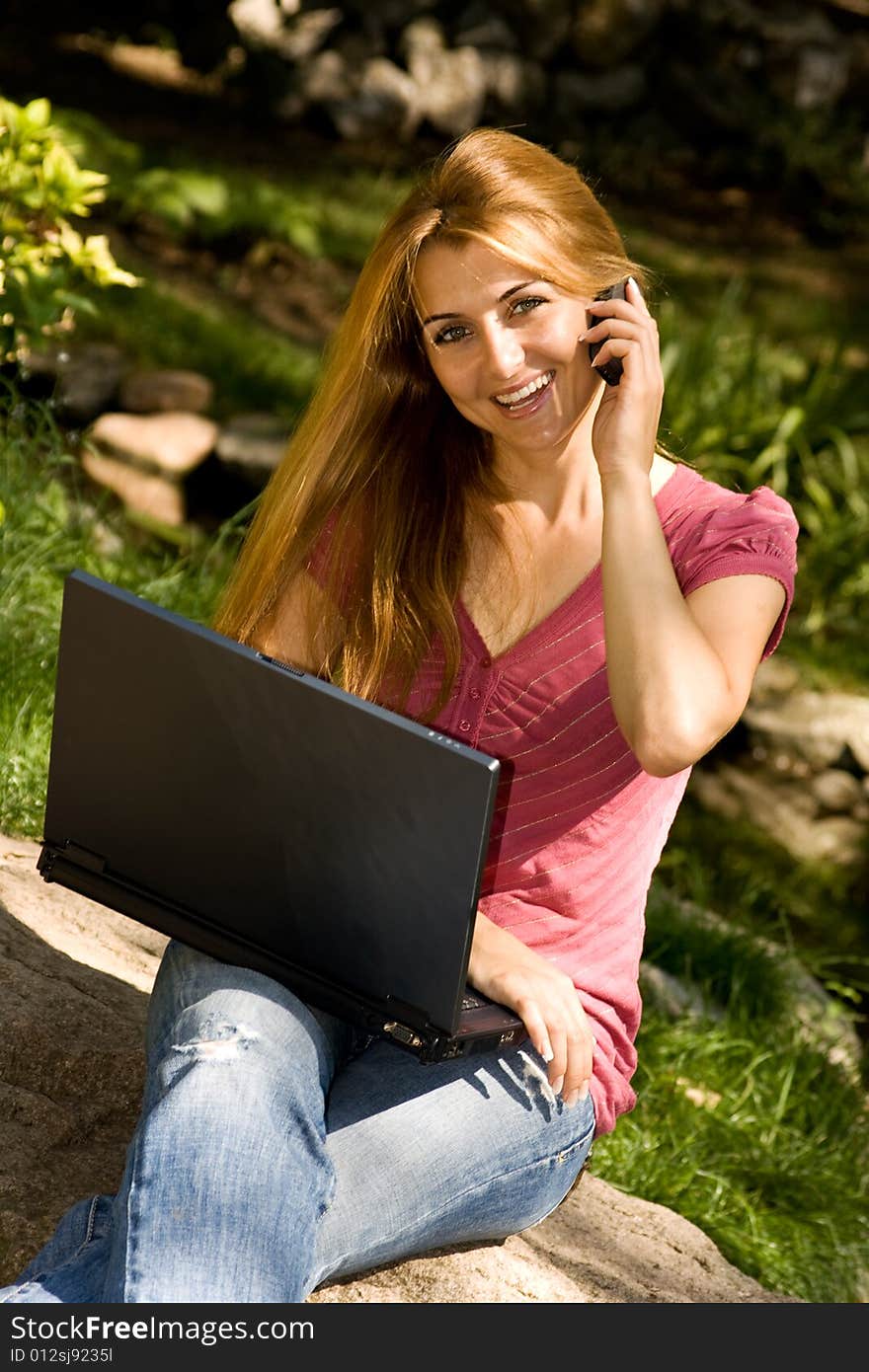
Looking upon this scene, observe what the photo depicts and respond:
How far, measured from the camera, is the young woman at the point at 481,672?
187 centimetres

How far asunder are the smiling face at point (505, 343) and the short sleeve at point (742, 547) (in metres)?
0.28

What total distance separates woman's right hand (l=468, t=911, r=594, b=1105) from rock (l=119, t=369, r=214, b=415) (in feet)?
13.6

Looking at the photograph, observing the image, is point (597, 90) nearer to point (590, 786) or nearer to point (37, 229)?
point (37, 229)

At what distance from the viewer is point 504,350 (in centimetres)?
231

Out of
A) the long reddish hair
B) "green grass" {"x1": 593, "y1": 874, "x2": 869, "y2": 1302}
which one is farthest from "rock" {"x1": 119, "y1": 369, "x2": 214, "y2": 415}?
the long reddish hair

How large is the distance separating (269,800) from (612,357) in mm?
804

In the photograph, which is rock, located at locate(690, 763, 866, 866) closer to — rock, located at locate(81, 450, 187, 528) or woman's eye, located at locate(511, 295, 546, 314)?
rock, located at locate(81, 450, 187, 528)

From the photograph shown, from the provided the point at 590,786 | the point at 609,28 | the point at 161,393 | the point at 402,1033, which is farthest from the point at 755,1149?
the point at 609,28

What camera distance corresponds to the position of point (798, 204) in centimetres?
882

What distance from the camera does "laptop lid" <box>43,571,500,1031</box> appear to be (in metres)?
1.79

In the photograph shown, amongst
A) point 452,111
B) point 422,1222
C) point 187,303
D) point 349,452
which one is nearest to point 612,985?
point 422,1222

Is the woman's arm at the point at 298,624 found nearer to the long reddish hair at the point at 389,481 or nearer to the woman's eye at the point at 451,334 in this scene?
the long reddish hair at the point at 389,481
